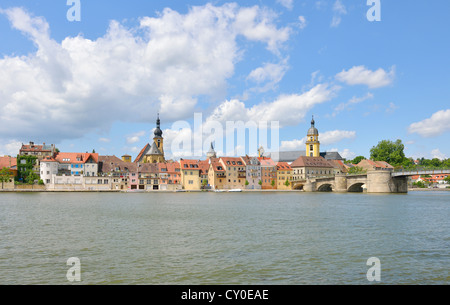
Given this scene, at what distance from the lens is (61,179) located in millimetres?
126062

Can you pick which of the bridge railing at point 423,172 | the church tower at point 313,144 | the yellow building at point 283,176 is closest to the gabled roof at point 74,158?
the yellow building at point 283,176

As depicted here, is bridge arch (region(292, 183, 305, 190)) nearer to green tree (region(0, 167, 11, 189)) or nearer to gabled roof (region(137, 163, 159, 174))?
gabled roof (region(137, 163, 159, 174))

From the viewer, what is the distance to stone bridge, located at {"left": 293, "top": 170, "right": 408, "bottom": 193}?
346 feet

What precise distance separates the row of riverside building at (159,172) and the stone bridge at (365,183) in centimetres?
698

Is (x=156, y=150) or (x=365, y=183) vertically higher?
(x=156, y=150)

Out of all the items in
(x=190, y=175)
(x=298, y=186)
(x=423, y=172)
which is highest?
(x=423, y=172)

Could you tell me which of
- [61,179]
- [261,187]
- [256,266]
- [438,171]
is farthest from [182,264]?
[261,187]

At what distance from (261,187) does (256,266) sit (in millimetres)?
132895

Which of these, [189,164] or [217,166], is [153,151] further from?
[217,166]

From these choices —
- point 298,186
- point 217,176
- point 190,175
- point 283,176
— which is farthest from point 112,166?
point 298,186

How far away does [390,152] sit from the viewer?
167 metres

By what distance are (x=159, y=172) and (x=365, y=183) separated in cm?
6690

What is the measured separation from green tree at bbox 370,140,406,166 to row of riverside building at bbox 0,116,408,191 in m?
7.72
